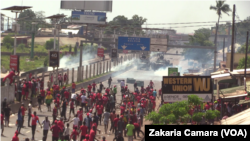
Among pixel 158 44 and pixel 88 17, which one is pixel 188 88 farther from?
pixel 88 17

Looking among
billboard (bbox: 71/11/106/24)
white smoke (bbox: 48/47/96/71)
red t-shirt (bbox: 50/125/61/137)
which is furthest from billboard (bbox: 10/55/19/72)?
billboard (bbox: 71/11/106/24)

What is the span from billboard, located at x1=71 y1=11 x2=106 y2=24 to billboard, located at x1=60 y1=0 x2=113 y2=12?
89 cm

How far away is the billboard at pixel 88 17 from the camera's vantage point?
2933 inches

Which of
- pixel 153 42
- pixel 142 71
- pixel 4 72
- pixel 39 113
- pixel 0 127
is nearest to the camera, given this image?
pixel 0 127

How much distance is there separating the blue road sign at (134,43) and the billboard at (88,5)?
24.2 metres

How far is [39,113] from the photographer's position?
2658cm

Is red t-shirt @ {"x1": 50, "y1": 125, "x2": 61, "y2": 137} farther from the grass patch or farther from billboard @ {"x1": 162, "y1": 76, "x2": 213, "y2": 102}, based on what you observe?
the grass patch

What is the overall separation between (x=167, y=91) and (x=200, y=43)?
9838 cm

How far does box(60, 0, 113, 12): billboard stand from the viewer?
7444 centimetres

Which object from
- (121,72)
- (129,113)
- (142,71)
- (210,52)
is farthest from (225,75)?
(210,52)

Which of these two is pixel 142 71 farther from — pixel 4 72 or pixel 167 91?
pixel 167 91

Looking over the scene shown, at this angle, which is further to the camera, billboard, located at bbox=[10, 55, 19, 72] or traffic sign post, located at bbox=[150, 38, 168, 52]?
traffic sign post, located at bbox=[150, 38, 168, 52]

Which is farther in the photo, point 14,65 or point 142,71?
point 142,71

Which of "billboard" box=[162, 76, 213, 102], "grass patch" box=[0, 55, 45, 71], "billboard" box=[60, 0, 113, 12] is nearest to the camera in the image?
"billboard" box=[162, 76, 213, 102]
